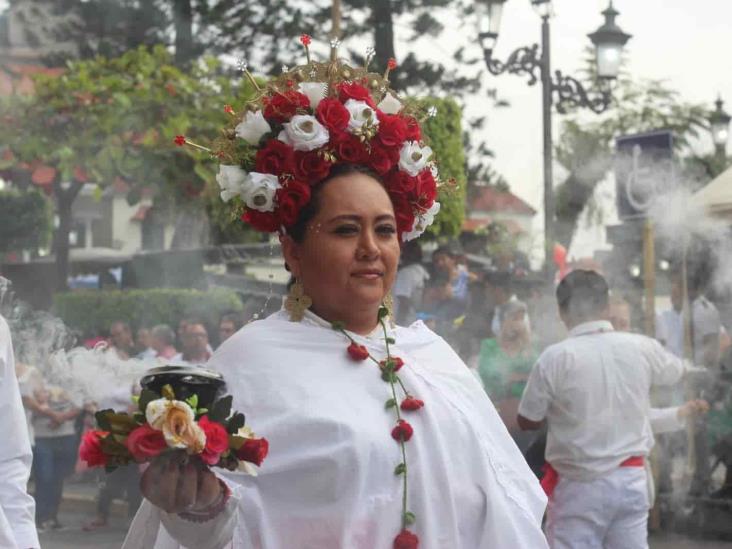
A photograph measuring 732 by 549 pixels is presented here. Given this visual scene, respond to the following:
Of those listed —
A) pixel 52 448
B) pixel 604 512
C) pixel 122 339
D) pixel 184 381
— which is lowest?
pixel 52 448

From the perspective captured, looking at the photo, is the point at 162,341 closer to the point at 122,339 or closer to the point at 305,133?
the point at 122,339

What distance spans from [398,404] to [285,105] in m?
0.84

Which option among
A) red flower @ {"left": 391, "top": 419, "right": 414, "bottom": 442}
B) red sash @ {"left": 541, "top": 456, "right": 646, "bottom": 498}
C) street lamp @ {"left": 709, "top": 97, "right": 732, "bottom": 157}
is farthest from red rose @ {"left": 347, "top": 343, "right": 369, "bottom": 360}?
street lamp @ {"left": 709, "top": 97, "right": 732, "bottom": 157}

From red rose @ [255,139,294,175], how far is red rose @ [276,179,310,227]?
0.05 m

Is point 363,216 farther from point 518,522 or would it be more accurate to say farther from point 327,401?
point 518,522

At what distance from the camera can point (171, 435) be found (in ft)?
9.70

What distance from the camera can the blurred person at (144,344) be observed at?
10.9 metres

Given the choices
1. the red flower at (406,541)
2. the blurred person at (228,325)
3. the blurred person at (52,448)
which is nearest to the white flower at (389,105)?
the red flower at (406,541)

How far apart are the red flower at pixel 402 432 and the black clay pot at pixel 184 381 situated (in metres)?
0.78

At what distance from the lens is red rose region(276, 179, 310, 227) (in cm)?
391

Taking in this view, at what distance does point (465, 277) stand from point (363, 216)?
8.33 metres

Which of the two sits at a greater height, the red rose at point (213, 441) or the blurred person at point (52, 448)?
the red rose at point (213, 441)

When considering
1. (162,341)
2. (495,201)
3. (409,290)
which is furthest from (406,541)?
(495,201)

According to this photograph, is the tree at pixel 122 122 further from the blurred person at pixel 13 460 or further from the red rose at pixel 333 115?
the red rose at pixel 333 115
